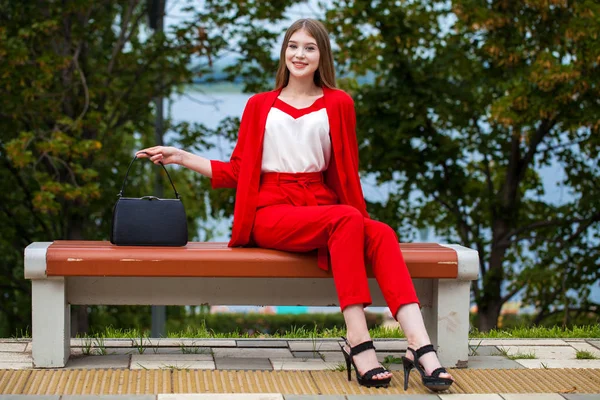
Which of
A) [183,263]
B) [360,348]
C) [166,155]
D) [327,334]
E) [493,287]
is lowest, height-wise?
[493,287]

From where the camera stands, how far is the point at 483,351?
500 cm

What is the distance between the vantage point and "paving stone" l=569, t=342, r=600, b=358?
500cm

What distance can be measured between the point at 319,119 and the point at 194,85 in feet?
Answer: 27.5

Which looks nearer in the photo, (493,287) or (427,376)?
(427,376)

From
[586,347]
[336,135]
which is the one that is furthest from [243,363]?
[586,347]

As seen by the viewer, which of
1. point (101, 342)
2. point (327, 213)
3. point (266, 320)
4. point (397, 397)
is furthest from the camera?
point (266, 320)

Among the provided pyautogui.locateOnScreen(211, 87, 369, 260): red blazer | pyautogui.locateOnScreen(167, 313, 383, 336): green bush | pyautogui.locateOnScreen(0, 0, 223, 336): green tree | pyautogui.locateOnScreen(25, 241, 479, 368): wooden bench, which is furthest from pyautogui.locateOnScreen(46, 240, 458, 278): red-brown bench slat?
pyautogui.locateOnScreen(167, 313, 383, 336): green bush

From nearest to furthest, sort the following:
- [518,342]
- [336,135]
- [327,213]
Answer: [327,213] → [336,135] → [518,342]

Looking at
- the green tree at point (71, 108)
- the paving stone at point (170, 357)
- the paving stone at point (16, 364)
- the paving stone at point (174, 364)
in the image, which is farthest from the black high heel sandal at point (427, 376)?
the green tree at point (71, 108)

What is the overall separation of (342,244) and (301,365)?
26.4 inches

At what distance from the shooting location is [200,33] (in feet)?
37.5

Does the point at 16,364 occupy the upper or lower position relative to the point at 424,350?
lower

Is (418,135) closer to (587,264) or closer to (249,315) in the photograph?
(587,264)

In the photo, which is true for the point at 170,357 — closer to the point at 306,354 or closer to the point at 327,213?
the point at 306,354
